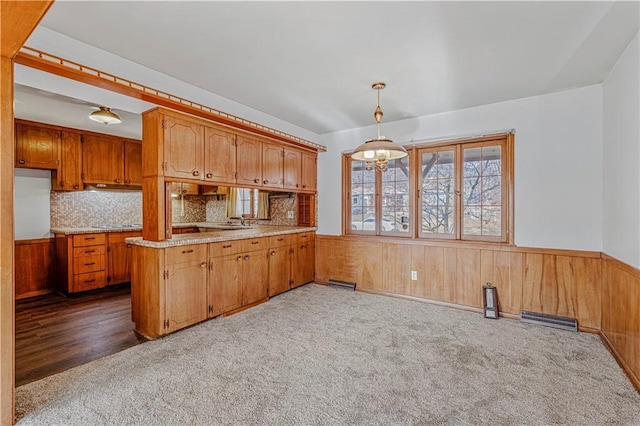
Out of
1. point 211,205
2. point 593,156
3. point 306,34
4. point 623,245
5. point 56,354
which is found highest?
point 306,34

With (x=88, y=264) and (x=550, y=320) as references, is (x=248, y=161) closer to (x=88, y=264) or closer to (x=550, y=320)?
(x=88, y=264)

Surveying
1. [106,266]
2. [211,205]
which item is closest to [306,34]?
[106,266]

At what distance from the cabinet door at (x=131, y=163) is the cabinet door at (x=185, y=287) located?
9.25 ft

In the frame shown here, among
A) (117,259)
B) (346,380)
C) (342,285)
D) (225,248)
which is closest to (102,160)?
(117,259)

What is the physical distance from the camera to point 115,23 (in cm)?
208

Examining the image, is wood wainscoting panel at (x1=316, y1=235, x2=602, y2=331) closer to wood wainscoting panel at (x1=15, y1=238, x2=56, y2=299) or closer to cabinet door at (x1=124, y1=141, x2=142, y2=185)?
cabinet door at (x1=124, y1=141, x2=142, y2=185)

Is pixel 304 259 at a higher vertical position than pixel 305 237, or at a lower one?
lower

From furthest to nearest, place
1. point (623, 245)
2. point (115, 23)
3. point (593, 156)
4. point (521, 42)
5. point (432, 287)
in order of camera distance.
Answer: point (432, 287), point (593, 156), point (623, 245), point (521, 42), point (115, 23)

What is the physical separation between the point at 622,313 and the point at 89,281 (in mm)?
6154

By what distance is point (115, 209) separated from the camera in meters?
5.29

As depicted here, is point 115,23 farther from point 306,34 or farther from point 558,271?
point 558,271

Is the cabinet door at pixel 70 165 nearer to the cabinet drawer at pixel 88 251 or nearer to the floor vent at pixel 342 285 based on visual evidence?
the cabinet drawer at pixel 88 251

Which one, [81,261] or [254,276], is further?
[81,261]

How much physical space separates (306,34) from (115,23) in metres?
1.32
